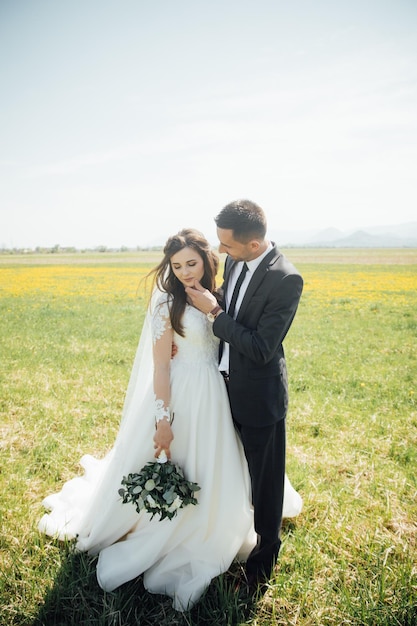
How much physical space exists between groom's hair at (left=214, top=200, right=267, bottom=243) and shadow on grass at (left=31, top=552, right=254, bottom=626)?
2.71m

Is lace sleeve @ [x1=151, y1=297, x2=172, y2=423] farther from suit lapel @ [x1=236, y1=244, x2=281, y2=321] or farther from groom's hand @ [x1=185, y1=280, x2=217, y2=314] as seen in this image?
suit lapel @ [x1=236, y1=244, x2=281, y2=321]

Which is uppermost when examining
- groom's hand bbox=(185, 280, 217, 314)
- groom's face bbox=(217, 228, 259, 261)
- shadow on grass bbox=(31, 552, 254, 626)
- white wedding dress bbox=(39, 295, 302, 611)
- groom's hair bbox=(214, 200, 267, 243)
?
groom's hair bbox=(214, 200, 267, 243)

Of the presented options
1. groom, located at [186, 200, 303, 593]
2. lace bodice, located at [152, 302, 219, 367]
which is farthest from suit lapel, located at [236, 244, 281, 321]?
lace bodice, located at [152, 302, 219, 367]

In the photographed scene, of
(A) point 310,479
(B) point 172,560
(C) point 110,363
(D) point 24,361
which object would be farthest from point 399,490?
(D) point 24,361

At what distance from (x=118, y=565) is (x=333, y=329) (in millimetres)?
10932

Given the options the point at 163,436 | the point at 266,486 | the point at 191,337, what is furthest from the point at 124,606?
the point at 191,337

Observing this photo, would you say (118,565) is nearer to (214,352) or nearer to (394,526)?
(214,352)

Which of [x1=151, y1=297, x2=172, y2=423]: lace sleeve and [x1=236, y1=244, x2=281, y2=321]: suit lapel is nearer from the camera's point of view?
[x1=236, y1=244, x2=281, y2=321]: suit lapel

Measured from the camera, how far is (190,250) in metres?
3.00

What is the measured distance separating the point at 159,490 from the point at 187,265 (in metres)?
1.77

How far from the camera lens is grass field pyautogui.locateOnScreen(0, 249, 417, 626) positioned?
9.34ft

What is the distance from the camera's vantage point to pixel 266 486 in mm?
3025

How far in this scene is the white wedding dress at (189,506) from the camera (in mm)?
3074

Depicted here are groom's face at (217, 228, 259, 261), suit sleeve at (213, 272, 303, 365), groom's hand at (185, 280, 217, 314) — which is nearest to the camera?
suit sleeve at (213, 272, 303, 365)
